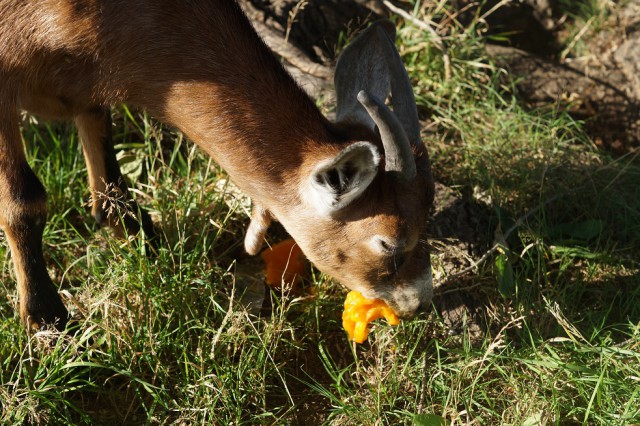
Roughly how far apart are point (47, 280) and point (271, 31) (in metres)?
2.73

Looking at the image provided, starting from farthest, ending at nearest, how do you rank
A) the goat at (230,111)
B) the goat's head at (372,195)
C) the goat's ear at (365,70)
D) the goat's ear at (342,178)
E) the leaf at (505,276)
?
the leaf at (505,276)
the goat's ear at (365,70)
the goat at (230,111)
the goat's head at (372,195)
the goat's ear at (342,178)

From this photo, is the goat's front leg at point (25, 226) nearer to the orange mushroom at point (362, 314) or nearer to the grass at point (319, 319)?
the grass at point (319, 319)

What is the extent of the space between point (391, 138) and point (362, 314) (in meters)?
1.22

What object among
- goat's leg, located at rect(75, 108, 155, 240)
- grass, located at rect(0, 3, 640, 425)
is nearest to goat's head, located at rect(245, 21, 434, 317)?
grass, located at rect(0, 3, 640, 425)

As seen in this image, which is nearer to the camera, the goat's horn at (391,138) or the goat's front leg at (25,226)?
the goat's horn at (391,138)

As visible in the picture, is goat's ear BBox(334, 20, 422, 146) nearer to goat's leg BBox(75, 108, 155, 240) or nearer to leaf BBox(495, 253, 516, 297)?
leaf BBox(495, 253, 516, 297)

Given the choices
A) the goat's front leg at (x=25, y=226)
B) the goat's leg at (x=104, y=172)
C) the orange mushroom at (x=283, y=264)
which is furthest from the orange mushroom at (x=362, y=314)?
the goat's front leg at (x=25, y=226)

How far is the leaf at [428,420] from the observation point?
14.3 ft

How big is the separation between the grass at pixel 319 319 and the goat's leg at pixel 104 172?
153 mm

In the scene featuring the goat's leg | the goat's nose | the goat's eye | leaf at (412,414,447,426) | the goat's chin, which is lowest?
leaf at (412,414,447,426)

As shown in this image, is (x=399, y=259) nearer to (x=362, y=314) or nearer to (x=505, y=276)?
(x=362, y=314)

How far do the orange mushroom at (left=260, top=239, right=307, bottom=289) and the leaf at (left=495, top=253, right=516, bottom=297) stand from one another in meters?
1.24

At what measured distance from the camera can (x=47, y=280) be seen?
4754 mm

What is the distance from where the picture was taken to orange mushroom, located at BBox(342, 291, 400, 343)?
15.6 ft
